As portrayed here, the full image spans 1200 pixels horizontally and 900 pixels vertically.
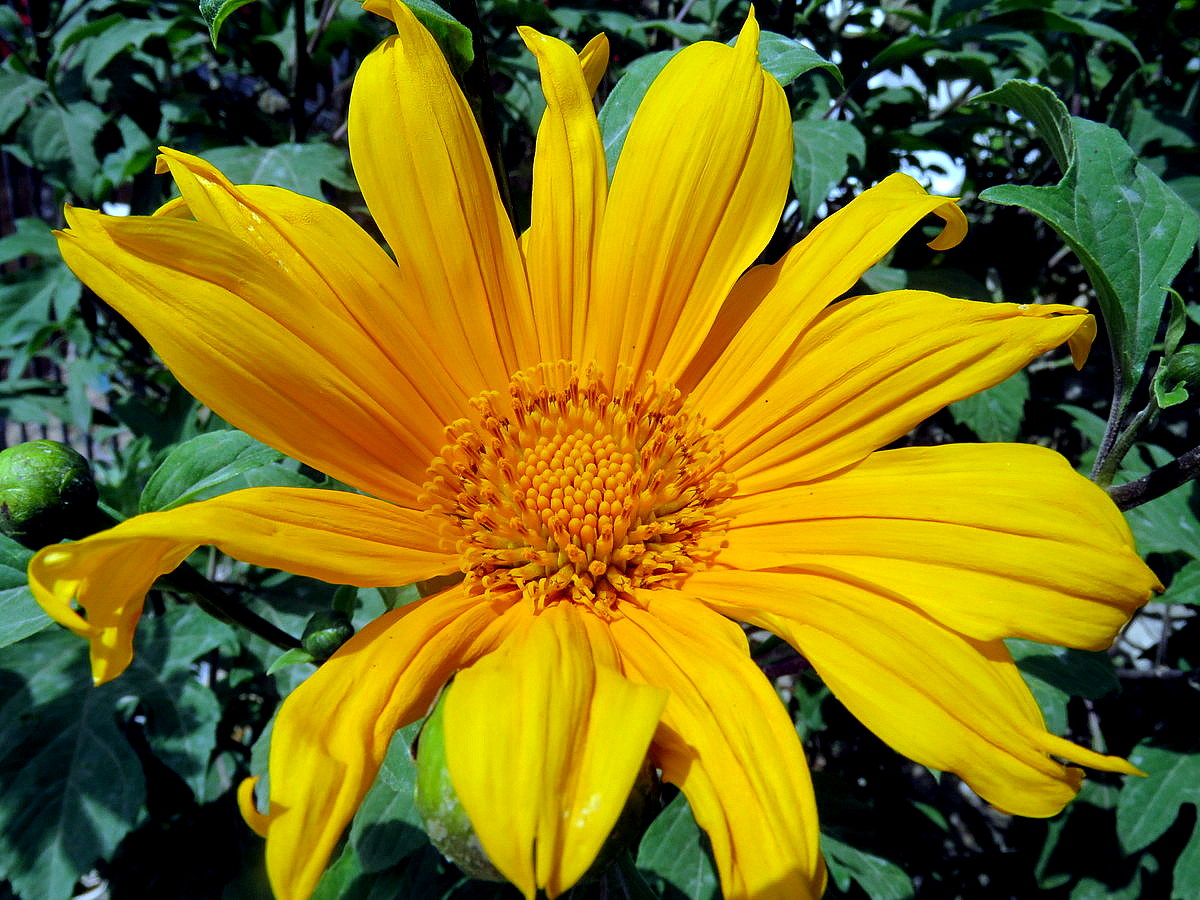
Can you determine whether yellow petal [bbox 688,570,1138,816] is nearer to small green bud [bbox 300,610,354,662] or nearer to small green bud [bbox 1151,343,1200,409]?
small green bud [bbox 1151,343,1200,409]

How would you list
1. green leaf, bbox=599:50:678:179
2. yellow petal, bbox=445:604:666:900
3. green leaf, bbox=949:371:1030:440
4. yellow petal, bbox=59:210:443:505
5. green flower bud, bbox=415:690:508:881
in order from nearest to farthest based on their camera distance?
yellow petal, bbox=445:604:666:900, green flower bud, bbox=415:690:508:881, yellow petal, bbox=59:210:443:505, green leaf, bbox=599:50:678:179, green leaf, bbox=949:371:1030:440

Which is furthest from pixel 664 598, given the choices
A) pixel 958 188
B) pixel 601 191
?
pixel 958 188

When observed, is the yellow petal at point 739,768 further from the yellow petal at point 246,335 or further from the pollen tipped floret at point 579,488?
the yellow petal at point 246,335

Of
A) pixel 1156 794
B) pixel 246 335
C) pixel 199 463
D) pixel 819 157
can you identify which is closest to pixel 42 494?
pixel 199 463

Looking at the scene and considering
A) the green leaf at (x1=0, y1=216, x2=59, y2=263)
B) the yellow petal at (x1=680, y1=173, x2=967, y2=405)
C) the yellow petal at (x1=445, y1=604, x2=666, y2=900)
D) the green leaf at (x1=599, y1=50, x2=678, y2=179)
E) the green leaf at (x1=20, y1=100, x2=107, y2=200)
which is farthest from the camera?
the green leaf at (x1=0, y1=216, x2=59, y2=263)

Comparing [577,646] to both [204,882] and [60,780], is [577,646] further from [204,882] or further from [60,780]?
[204,882]

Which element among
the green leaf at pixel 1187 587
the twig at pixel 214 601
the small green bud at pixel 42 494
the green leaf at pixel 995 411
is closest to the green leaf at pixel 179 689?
the twig at pixel 214 601

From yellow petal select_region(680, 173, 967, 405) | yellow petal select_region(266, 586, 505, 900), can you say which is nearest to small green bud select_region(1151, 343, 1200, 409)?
yellow petal select_region(680, 173, 967, 405)
